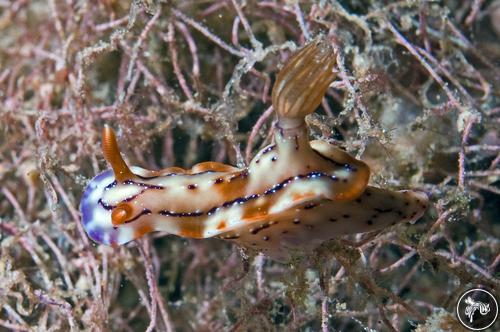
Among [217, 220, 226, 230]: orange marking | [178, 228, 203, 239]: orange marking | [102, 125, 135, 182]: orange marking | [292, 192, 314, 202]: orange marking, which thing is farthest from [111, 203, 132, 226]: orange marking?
[292, 192, 314, 202]: orange marking

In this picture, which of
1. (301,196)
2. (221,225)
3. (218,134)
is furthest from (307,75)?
(218,134)

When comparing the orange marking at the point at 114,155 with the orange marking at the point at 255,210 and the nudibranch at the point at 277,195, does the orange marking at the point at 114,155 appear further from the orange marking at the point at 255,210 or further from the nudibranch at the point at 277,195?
the orange marking at the point at 255,210

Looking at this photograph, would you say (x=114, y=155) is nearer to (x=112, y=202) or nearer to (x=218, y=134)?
(x=112, y=202)

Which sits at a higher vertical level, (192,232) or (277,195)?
(277,195)

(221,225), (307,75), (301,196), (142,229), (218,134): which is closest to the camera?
(307,75)

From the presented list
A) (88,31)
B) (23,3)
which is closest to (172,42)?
(88,31)

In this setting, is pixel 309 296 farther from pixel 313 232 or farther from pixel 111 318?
pixel 111 318

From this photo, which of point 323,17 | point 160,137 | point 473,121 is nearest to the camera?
point 473,121

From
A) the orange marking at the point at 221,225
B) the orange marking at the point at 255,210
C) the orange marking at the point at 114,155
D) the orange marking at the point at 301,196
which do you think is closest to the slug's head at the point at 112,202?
the orange marking at the point at 114,155
